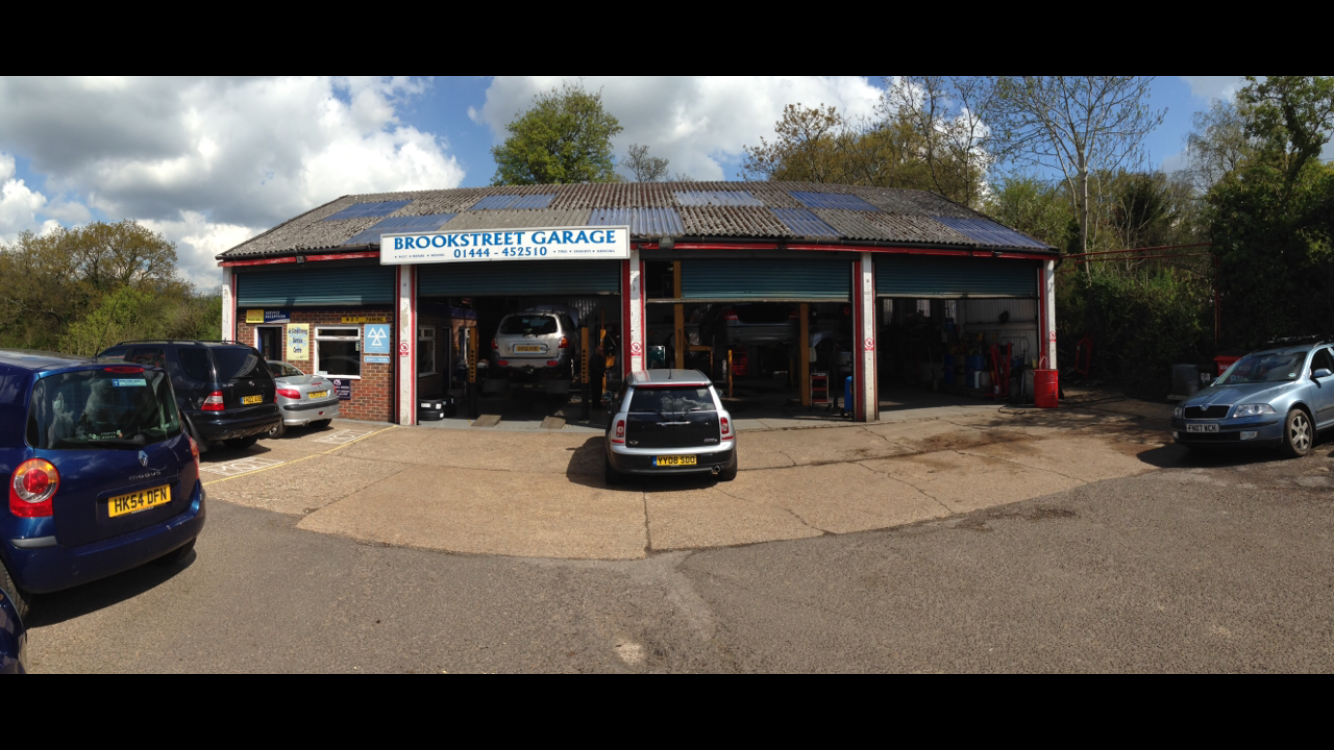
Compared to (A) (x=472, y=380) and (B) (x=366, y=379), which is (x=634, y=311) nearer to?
(A) (x=472, y=380)

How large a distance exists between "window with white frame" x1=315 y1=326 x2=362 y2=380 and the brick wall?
11 centimetres

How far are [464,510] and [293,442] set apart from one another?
18.5 feet

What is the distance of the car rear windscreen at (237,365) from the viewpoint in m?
9.38

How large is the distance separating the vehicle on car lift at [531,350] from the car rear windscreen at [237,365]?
221 inches

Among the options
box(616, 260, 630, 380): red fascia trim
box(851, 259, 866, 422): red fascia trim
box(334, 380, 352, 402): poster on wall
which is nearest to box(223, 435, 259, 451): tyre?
box(334, 380, 352, 402): poster on wall

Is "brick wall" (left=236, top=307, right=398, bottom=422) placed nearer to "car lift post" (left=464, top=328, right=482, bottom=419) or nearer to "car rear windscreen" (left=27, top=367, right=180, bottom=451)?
"car lift post" (left=464, top=328, right=482, bottom=419)

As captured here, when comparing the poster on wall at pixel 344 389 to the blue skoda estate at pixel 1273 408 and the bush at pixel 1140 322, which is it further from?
the bush at pixel 1140 322

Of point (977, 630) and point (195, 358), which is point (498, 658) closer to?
point (977, 630)

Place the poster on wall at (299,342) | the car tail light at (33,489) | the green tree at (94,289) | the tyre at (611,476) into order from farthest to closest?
the green tree at (94,289), the poster on wall at (299,342), the tyre at (611,476), the car tail light at (33,489)

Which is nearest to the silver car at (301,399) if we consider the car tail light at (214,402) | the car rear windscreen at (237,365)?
the car rear windscreen at (237,365)

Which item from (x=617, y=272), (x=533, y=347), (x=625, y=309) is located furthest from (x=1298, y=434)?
(x=533, y=347)

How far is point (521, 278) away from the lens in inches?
530

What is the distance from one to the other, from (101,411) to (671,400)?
5.45 meters

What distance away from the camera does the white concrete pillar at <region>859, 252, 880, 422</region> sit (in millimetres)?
13492
